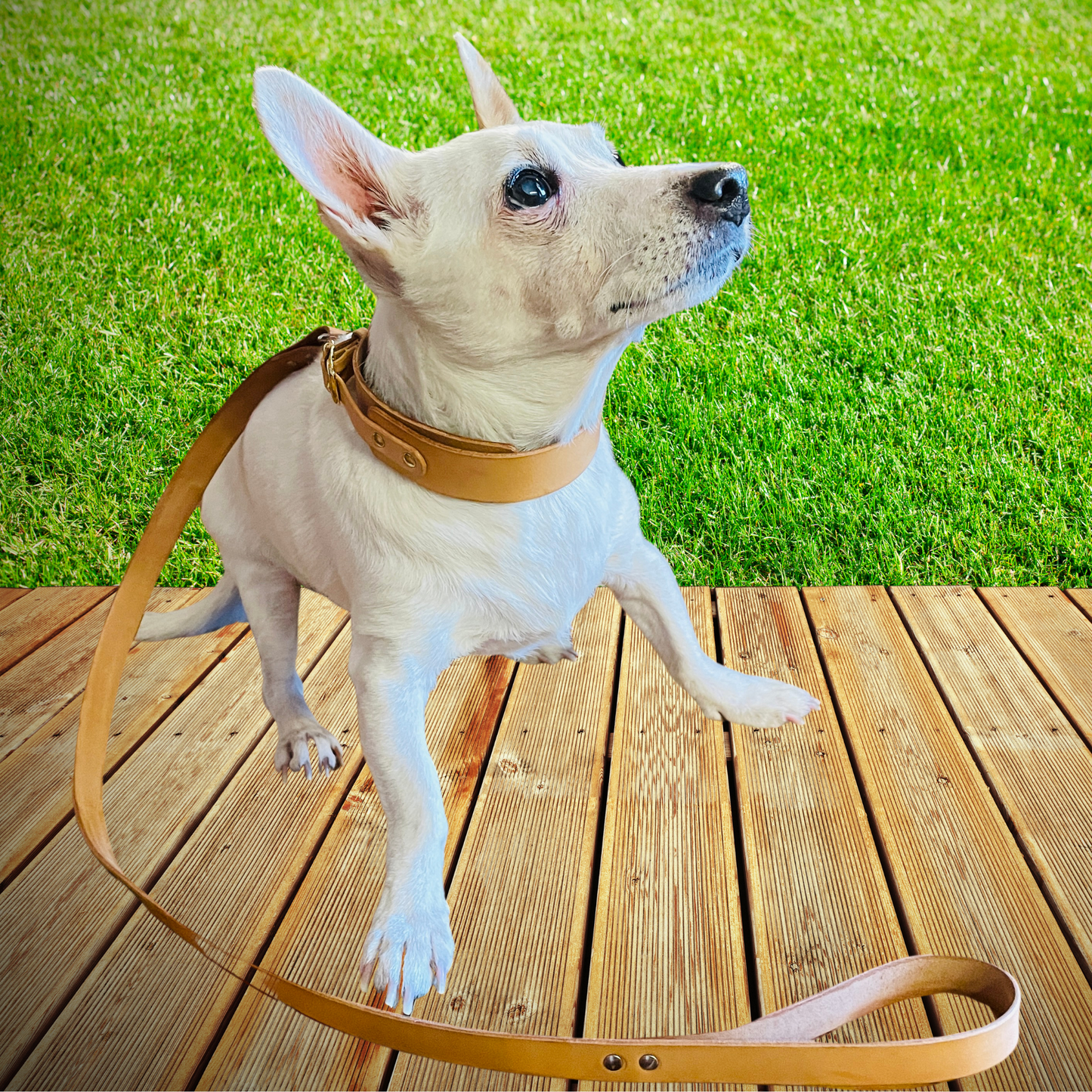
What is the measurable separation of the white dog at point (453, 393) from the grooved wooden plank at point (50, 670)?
684mm

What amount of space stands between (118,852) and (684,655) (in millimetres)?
862

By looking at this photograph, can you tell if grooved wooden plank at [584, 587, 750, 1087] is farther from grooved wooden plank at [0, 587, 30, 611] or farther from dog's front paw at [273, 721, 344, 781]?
grooved wooden plank at [0, 587, 30, 611]

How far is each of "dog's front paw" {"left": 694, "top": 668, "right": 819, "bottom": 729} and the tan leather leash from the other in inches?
20.0

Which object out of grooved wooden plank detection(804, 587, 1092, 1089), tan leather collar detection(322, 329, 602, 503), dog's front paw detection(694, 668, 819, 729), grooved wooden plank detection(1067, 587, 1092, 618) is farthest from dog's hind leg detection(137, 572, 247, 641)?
grooved wooden plank detection(1067, 587, 1092, 618)

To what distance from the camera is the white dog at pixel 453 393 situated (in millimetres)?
952

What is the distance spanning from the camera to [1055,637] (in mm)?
1802

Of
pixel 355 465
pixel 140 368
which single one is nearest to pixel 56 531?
pixel 140 368

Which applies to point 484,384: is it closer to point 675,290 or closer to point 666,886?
point 675,290

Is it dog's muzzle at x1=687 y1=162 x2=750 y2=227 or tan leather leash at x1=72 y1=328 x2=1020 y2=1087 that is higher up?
dog's muzzle at x1=687 y1=162 x2=750 y2=227

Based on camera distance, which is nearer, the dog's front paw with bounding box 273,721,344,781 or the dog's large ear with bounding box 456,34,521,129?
the dog's large ear with bounding box 456,34,521,129

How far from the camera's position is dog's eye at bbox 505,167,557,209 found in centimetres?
97

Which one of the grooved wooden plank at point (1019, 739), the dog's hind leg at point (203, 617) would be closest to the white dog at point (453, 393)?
the dog's hind leg at point (203, 617)

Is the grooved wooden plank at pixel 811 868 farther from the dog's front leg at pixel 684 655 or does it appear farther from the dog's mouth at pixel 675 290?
the dog's mouth at pixel 675 290

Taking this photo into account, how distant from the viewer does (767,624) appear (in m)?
1.90
